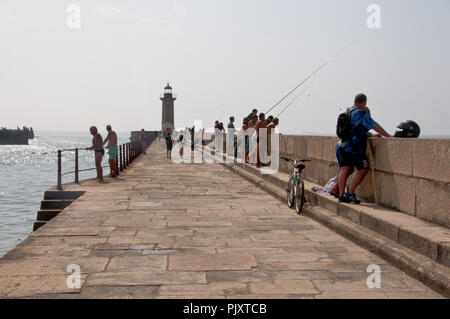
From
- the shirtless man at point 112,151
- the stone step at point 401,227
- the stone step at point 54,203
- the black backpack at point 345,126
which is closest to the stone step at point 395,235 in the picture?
the stone step at point 401,227

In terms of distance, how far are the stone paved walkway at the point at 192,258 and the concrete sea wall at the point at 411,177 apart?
2.69ft

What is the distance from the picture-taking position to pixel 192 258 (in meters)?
5.00

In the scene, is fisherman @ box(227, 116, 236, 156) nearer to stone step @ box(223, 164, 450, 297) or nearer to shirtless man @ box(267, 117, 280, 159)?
shirtless man @ box(267, 117, 280, 159)

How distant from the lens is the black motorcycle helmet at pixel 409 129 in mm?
6758

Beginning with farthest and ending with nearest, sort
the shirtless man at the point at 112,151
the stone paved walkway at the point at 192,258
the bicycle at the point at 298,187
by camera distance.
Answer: the shirtless man at the point at 112,151 < the bicycle at the point at 298,187 < the stone paved walkway at the point at 192,258

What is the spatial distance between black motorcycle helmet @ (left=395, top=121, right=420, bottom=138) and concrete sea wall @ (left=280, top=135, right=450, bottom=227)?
42cm

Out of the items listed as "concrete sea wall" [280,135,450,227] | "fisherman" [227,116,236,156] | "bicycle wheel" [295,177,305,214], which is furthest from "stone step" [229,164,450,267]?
"fisherman" [227,116,236,156]

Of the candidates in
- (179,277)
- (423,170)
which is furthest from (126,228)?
(423,170)

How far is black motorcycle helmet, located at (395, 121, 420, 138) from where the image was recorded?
22.2 feet

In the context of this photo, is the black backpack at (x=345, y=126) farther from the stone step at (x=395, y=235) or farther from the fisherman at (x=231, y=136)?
the fisherman at (x=231, y=136)

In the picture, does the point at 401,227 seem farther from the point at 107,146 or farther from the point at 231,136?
the point at 231,136

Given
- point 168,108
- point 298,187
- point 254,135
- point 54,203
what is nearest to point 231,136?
point 254,135

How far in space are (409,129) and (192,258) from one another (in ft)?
11.5
